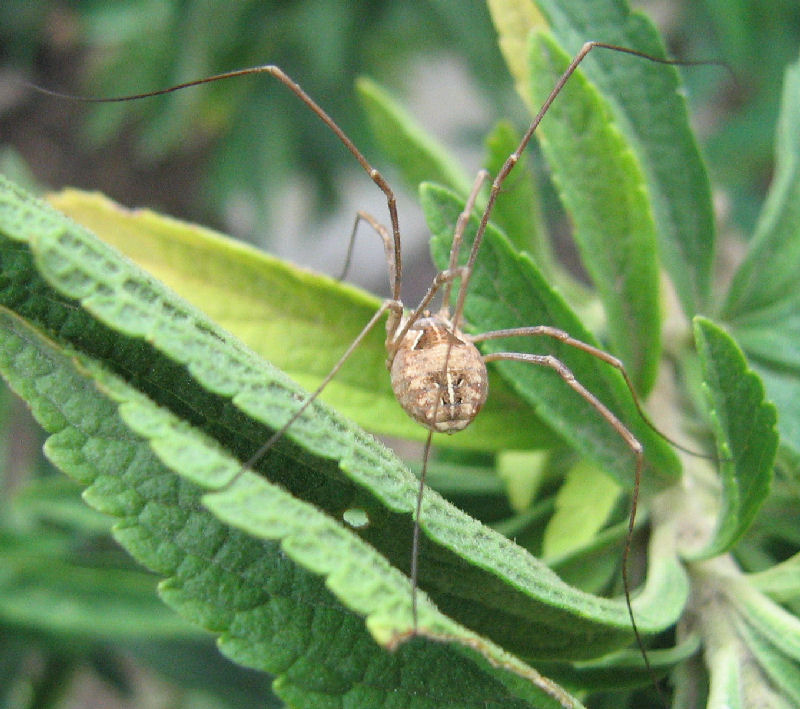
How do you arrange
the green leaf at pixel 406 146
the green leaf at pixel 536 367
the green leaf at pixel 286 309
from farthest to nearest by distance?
the green leaf at pixel 406 146, the green leaf at pixel 286 309, the green leaf at pixel 536 367

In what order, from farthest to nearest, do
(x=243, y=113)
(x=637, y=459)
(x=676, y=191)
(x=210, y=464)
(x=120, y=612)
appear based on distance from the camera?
(x=243, y=113) → (x=120, y=612) → (x=676, y=191) → (x=637, y=459) → (x=210, y=464)

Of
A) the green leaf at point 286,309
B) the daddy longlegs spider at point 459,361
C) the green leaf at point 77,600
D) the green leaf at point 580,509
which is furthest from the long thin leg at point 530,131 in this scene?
the green leaf at point 77,600

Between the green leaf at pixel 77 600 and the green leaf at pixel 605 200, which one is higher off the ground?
the green leaf at pixel 605 200

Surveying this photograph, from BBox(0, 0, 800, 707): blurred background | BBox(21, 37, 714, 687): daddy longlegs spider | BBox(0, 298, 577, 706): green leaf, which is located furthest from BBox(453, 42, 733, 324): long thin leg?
BBox(0, 0, 800, 707): blurred background

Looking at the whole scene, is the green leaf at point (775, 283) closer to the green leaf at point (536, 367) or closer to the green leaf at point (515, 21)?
the green leaf at point (536, 367)

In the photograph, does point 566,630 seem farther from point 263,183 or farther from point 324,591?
point 263,183

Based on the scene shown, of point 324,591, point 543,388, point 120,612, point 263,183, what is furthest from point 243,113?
point 324,591

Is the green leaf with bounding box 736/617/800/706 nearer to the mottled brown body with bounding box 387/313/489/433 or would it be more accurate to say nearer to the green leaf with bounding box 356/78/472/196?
the mottled brown body with bounding box 387/313/489/433
